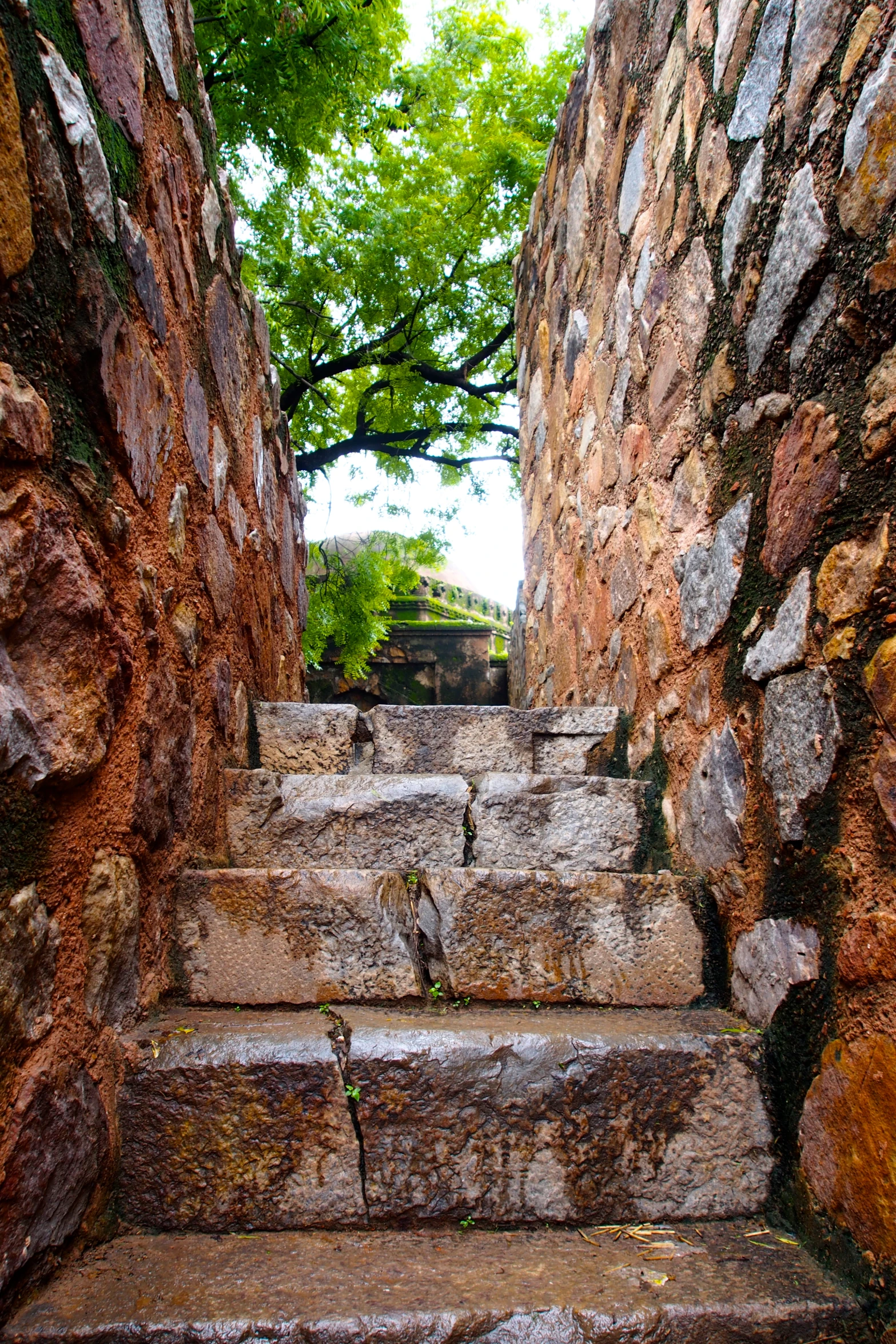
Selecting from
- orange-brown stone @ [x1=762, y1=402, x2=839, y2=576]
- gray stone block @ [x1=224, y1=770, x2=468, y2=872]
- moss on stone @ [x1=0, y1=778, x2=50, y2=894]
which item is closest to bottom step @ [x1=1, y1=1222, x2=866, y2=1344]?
moss on stone @ [x1=0, y1=778, x2=50, y2=894]

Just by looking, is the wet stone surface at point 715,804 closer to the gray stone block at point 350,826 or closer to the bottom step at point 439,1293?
the gray stone block at point 350,826

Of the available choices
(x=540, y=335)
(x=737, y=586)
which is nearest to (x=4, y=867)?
(x=737, y=586)

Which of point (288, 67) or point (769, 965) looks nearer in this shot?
point (769, 965)

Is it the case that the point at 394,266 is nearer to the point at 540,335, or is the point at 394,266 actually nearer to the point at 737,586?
the point at 540,335

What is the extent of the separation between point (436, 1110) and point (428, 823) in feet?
2.00

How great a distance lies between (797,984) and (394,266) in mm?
5782

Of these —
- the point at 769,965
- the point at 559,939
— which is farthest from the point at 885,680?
the point at 559,939

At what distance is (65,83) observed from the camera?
40.9 inches

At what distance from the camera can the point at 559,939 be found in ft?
4.60

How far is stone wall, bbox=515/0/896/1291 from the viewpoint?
3.16 feet

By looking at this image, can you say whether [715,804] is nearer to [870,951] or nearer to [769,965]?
[769,965]

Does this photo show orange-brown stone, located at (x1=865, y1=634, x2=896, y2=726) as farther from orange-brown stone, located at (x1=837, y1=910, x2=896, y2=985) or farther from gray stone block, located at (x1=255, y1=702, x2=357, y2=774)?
gray stone block, located at (x1=255, y1=702, x2=357, y2=774)

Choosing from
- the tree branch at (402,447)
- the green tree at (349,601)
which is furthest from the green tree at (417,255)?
the green tree at (349,601)

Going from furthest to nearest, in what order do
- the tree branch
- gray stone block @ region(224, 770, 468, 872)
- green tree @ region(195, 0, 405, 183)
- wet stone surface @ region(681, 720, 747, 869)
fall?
the tree branch
green tree @ region(195, 0, 405, 183)
gray stone block @ region(224, 770, 468, 872)
wet stone surface @ region(681, 720, 747, 869)
